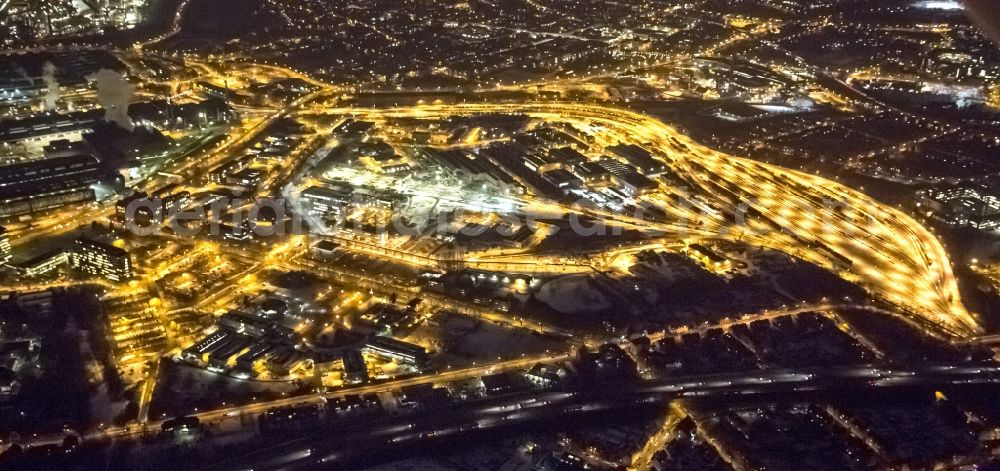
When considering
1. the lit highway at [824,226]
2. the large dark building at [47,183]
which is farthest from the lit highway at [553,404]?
the large dark building at [47,183]

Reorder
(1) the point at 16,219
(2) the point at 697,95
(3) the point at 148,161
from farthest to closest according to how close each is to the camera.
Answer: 1. (2) the point at 697,95
2. (3) the point at 148,161
3. (1) the point at 16,219

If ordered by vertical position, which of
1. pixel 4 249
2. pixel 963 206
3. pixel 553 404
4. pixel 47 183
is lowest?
pixel 553 404

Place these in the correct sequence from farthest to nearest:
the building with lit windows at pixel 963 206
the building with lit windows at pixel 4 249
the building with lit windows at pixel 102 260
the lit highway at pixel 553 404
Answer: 1. the building with lit windows at pixel 963 206
2. the building with lit windows at pixel 4 249
3. the building with lit windows at pixel 102 260
4. the lit highway at pixel 553 404

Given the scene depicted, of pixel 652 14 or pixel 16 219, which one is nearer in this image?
pixel 16 219

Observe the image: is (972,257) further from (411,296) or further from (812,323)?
(411,296)

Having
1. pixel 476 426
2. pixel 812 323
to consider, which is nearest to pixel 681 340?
pixel 812 323

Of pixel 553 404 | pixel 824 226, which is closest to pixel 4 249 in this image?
pixel 553 404

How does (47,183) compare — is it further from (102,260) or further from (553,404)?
(553,404)

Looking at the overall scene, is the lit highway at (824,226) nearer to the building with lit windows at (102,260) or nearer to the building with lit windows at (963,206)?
the building with lit windows at (963,206)

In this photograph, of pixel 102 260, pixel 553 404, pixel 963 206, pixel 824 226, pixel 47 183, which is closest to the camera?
pixel 553 404
